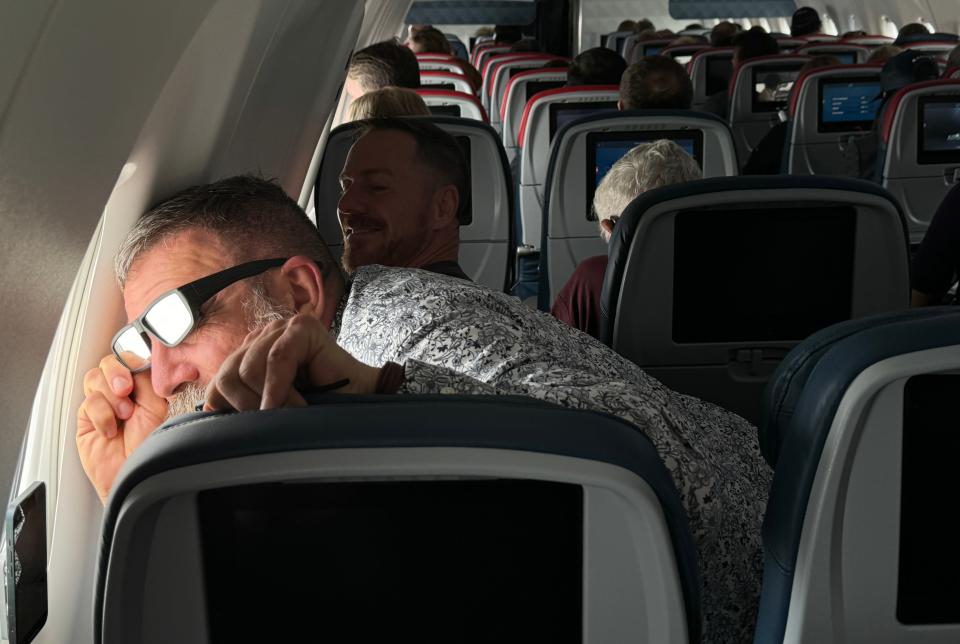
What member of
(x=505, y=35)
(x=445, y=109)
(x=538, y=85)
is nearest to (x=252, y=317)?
(x=445, y=109)

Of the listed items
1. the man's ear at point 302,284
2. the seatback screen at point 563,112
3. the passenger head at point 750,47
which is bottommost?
the man's ear at point 302,284

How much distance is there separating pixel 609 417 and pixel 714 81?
8.87m

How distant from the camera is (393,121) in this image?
260cm

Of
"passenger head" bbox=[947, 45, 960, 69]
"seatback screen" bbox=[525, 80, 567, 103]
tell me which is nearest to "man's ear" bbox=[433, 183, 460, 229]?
"passenger head" bbox=[947, 45, 960, 69]

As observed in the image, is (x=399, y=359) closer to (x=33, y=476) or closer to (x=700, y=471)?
(x=700, y=471)

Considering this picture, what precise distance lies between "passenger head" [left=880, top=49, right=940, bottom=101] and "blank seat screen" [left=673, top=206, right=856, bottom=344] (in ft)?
12.6

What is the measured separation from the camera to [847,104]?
6402mm

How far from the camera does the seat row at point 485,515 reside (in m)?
0.89

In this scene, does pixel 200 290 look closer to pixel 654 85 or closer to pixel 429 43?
pixel 654 85

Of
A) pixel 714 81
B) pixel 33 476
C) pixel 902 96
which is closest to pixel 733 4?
pixel 714 81

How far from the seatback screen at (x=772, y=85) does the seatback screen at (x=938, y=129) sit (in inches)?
111

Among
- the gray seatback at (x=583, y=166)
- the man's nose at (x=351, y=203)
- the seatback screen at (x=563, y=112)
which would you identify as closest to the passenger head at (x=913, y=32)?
the seatback screen at (x=563, y=112)

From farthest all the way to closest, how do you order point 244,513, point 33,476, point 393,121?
1. point 393,121
2. point 33,476
3. point 244,513

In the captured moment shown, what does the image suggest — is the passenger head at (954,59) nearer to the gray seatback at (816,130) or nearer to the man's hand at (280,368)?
the gray seatback at (816,130)
